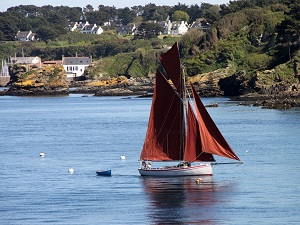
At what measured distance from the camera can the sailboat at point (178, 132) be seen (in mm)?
45312

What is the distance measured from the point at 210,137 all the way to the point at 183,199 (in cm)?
599

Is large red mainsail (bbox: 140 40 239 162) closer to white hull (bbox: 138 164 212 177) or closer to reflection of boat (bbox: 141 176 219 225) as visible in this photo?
white hull (bbox: 138 164 212 177)

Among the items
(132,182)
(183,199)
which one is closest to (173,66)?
(132,182)

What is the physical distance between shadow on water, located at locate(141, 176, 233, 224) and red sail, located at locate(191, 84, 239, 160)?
151 cm

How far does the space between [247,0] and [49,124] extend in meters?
101

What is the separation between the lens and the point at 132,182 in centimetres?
4562

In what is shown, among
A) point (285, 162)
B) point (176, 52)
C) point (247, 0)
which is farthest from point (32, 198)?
point (247, 0)

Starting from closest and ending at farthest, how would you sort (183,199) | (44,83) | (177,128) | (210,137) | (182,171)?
(183,199)
(182,171)
(210,137)
(177,128)
(44,83)

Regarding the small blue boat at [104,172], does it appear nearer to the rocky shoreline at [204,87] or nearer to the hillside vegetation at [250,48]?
the rocky shoreline at [204,87]

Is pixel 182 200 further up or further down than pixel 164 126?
further down

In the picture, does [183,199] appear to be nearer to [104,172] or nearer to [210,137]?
[210,137]

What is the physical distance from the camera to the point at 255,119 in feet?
279

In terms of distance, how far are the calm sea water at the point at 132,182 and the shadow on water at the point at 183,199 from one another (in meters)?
0.04

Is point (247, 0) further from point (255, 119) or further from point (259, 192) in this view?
point (259, 192)
